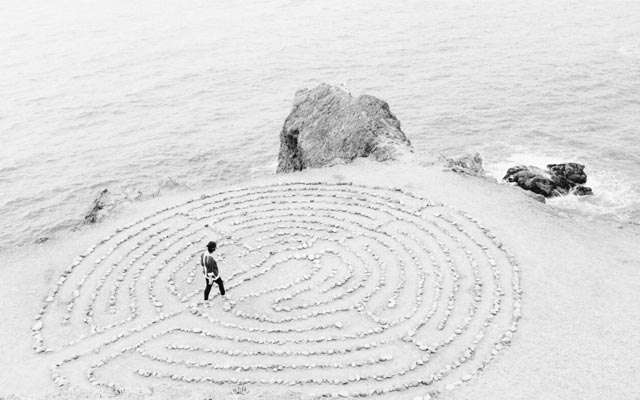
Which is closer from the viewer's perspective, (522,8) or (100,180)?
(100,180)

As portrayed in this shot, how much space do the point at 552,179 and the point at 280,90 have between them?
26.6 m

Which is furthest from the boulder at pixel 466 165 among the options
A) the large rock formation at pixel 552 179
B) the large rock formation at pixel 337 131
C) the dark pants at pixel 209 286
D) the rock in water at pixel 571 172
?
the dark pants at pixel 209 286

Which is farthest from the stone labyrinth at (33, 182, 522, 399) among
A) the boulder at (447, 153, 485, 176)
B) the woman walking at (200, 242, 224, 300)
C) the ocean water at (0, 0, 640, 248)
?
the ocean water at (0, 0, 640, 248)

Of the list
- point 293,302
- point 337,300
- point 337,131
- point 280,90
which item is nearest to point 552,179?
point 337,131

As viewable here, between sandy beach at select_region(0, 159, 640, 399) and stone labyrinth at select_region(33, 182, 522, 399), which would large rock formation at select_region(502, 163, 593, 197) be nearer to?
sandy beach at select_region(0, 159, 640, 399)

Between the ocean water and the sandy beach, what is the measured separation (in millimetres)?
5544

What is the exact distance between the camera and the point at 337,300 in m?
20.4

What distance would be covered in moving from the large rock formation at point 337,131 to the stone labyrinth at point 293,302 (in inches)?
180

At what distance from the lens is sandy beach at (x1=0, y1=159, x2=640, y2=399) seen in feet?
54.9

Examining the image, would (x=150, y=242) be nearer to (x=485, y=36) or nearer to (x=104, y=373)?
(x=104, y=373)

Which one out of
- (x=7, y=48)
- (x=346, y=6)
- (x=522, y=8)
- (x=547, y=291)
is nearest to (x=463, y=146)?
(x=547, y=291)

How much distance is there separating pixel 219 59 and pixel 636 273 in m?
49.2

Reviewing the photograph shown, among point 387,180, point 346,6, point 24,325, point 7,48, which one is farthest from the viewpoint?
point 346,6

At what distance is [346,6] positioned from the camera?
3132 inches
